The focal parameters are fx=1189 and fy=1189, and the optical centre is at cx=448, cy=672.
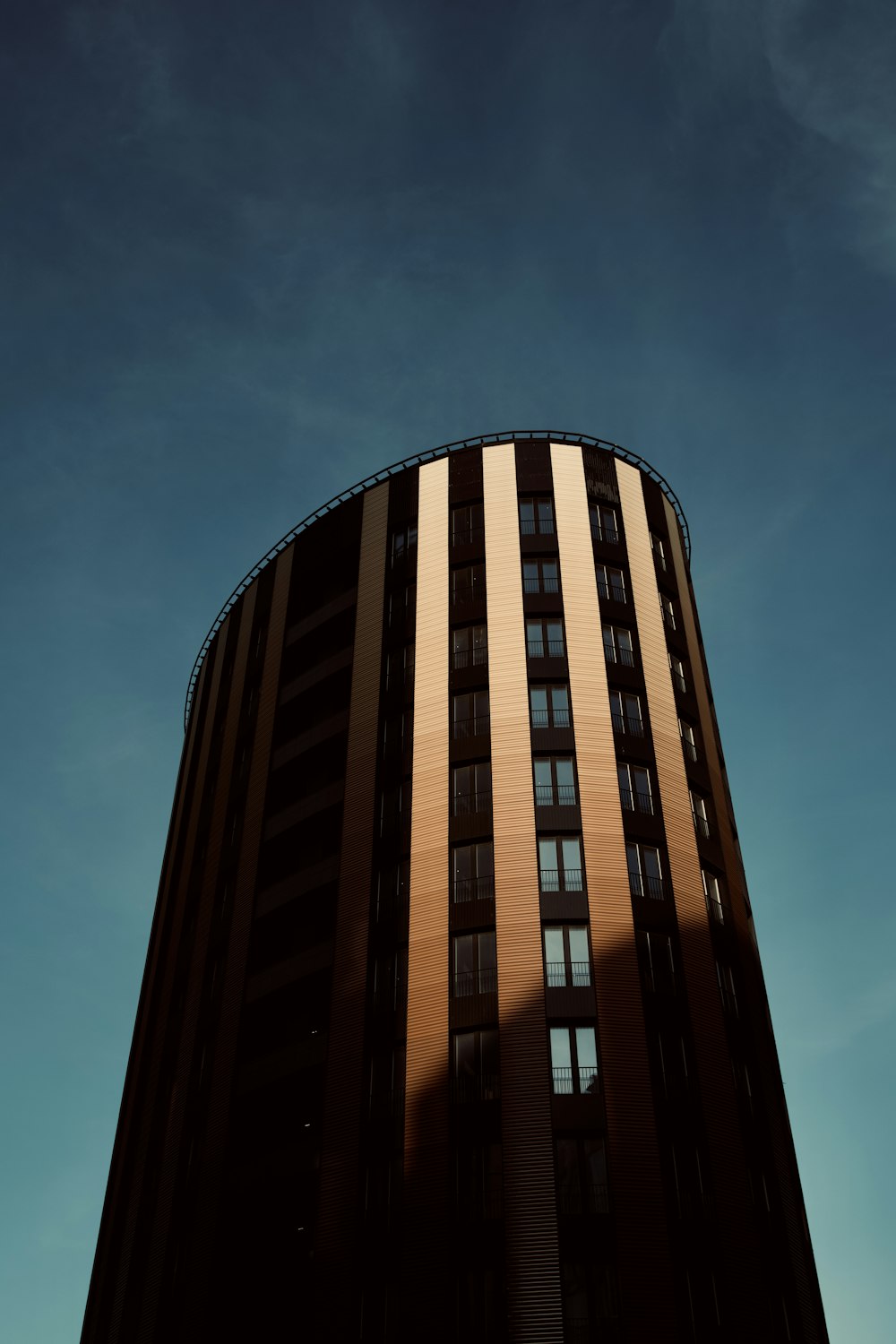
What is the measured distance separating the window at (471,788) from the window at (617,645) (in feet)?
32.3

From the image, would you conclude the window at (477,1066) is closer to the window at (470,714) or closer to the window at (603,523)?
the window at (470,714)

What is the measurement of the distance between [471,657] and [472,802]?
9175mm

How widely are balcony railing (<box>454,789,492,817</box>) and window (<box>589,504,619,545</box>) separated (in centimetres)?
1857

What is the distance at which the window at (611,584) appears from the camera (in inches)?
2613

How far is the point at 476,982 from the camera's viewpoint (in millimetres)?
51906

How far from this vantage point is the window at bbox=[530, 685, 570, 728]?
60.2 m

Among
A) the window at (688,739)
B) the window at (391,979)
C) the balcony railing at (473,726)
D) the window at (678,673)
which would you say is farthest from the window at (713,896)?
the window at (391,979)

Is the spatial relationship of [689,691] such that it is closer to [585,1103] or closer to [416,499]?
[416,499]

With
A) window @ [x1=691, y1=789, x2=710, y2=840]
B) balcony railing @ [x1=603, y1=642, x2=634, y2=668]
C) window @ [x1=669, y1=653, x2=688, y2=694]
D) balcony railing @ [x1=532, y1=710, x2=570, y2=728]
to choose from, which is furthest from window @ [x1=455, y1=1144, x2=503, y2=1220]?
window @ [x1=669, y1=653, x2=688, y2=694]

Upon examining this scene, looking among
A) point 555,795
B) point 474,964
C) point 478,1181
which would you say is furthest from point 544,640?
point 478,1181

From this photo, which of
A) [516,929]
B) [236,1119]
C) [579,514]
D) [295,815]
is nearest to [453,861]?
[516,929]

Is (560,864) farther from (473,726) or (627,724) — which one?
(627,724)

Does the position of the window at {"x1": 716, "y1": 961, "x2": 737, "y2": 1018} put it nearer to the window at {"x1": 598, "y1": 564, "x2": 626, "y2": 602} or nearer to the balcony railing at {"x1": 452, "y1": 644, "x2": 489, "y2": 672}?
the balcony railing at {"x1": 452, "y1": 644, "x2": 489, "y2": 672}

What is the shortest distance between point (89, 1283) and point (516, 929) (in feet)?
108
